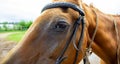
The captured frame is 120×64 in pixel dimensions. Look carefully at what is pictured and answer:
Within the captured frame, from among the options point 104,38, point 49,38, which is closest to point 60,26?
point 49,38

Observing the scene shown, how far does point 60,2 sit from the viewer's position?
3689 millimetres

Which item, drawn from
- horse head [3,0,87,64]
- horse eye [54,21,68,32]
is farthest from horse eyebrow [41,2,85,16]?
horse eye [54,21,68,32]

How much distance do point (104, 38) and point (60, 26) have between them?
0.95m

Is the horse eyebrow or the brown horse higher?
the horse eyebrow

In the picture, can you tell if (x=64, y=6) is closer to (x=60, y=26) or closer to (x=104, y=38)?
(x=60, y=26)

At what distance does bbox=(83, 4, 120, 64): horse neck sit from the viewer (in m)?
4.15

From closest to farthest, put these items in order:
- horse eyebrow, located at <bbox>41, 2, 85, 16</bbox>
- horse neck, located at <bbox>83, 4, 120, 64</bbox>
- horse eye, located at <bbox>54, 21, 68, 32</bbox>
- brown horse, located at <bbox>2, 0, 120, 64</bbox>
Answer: brown horse, located at <bbox>2, 0, 120, 64</bbox> → horse eye, located at <bbox>54, 21, 68, 32</bbox> → horse eyebrow, located at <bbox>41, 2, 85, 16</bbox> → horse neck, located at <bbox>83, 4, 120, 64</bbox>

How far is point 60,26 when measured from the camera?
354 cm

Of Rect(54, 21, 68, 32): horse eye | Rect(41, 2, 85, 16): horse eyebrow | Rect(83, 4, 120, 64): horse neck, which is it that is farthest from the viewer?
Rect(83, 4, 120, 64): horse neck

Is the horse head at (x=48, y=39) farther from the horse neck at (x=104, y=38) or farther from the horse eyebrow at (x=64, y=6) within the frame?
the horse neck at (x=104, y=38)

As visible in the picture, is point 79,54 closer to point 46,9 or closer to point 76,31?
point 76,31

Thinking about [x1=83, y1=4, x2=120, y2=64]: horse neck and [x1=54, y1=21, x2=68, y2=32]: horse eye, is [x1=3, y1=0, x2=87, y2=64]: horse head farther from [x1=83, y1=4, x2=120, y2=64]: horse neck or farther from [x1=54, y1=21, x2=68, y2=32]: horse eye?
[x1=83, y1=4, x2=120, y2=64]: horse neck

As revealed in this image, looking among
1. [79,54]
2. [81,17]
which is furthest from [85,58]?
[81,17]

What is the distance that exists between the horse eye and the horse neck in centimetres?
58
